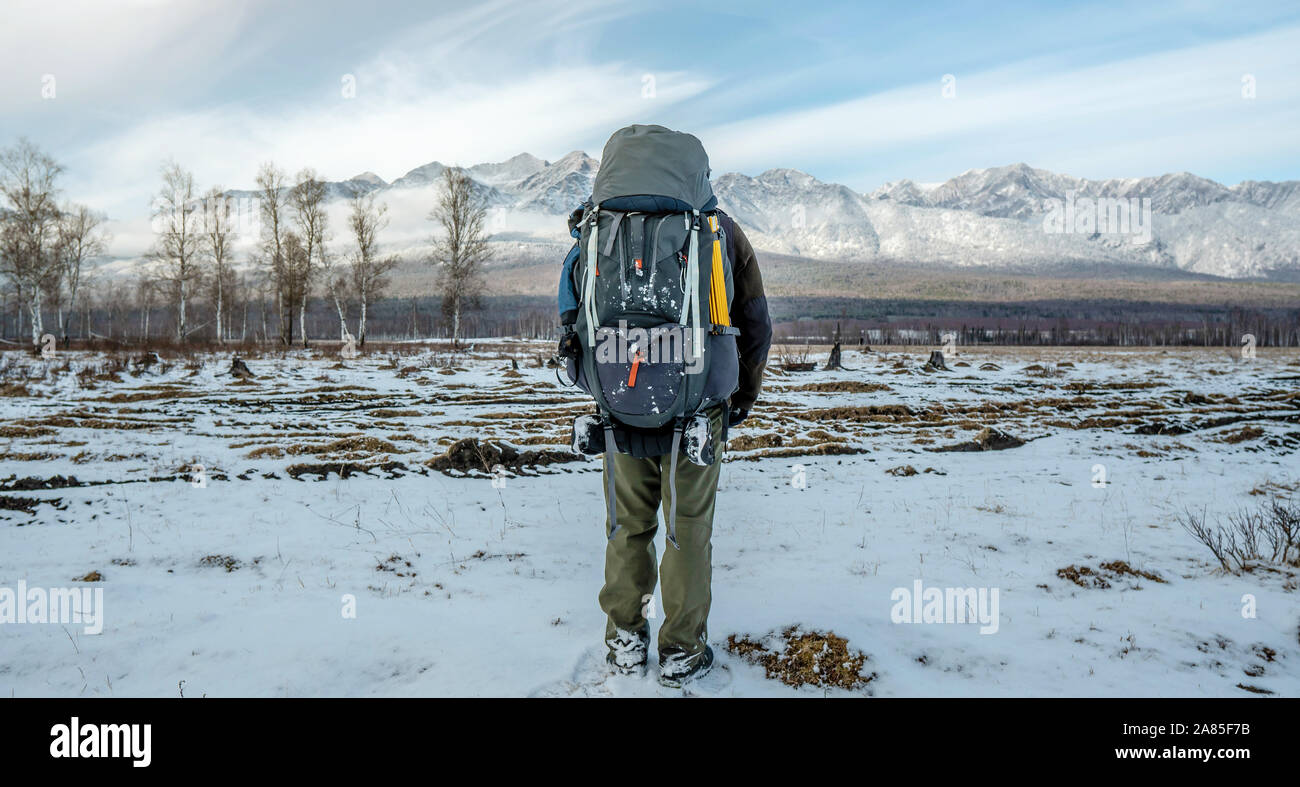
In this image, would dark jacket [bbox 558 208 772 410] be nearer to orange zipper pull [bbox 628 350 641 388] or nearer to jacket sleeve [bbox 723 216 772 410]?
jacket sleeve [bbox 723 216 772 410]

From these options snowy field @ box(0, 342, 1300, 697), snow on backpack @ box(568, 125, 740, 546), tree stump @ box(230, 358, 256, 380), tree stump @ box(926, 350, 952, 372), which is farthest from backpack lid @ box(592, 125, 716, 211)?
tree stump @ box(926, 350, 952, 372)

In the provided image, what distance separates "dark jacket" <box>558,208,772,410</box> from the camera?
111 inches

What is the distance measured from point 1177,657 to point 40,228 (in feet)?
155

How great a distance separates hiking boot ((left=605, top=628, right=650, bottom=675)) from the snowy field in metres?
0.08

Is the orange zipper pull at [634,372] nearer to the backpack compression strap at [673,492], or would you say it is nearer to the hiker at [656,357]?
the hiker at [656,357]

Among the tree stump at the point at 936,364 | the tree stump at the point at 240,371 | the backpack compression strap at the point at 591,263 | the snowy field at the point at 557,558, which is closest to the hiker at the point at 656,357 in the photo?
the backpack compression strap at the point at 591,263

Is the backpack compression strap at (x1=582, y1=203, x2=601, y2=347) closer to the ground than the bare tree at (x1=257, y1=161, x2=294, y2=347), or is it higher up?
closer to the ground

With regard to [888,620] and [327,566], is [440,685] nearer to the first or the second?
[327,566]

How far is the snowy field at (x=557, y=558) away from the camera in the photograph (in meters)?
2.97

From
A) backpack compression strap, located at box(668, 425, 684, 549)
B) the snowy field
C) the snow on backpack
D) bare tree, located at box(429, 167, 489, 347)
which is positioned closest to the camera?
the snow on backpack

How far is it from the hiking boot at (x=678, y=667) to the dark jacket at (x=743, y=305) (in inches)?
46.5
